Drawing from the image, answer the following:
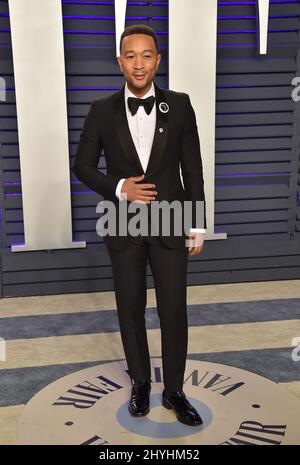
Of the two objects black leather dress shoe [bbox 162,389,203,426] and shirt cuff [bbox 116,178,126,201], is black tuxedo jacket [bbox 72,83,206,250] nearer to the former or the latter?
shirt cuff [bbox 116,178,126,201]

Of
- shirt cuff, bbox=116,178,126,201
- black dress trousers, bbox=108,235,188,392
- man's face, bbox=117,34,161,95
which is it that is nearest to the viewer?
man's face, bbox=117,34,161,95

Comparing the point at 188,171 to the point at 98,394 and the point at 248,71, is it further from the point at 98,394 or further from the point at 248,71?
the point at 248,71

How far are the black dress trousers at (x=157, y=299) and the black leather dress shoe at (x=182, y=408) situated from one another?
0.13ft

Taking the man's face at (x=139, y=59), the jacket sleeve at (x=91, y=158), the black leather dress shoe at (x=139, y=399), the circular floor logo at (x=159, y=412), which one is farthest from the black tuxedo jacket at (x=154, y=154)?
the circular floor logo at (x=159, y=412)

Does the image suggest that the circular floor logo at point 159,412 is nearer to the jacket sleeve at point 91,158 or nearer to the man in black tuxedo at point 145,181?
the man in black tuxedo at point 145,181

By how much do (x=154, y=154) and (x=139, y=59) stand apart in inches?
15.7

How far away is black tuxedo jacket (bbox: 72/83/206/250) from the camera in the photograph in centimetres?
226

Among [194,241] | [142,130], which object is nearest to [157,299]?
[194,241]

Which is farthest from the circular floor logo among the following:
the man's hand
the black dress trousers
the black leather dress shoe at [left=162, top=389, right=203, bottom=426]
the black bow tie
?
the black bow tie

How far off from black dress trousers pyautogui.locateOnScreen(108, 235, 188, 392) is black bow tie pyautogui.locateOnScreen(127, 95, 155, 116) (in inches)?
22.2

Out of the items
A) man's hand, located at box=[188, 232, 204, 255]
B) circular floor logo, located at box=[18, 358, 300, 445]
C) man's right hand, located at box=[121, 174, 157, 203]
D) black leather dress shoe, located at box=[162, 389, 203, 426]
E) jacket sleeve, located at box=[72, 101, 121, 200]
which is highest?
jacket sleeve, located at box=[72, 101, 121, 200]

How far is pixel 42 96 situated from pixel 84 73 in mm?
392

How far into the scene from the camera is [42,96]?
4.04 m

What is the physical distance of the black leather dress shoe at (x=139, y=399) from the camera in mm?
2467
